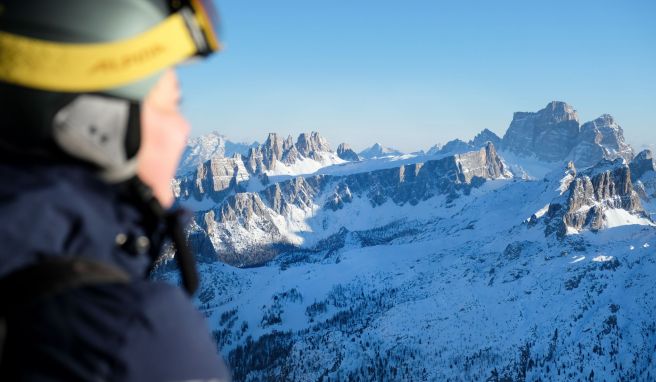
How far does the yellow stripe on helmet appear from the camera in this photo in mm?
Answer: 1944

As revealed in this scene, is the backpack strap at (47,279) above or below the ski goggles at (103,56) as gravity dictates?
below

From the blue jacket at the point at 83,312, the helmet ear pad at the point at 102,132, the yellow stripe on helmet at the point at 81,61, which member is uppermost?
the yellow stripe on helmet at the point at 81,61

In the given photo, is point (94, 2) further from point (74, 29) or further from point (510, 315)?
point (510, 315)

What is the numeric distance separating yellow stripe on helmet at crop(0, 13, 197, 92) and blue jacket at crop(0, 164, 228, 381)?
350 millimetres

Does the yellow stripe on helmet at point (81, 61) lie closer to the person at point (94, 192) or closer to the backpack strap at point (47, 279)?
the person at point (94, 192)

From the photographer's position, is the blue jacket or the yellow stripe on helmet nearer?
the blue jacket

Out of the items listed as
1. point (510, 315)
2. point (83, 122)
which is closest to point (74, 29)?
point (83, 122)

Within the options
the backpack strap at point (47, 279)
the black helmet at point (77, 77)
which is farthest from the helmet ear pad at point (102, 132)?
the backpack strap at point (47, 279)

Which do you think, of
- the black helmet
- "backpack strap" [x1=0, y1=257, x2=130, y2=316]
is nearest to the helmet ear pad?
the black helmet

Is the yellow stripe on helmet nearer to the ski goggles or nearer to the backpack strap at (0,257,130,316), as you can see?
the ski goggles

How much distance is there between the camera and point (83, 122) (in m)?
2.03

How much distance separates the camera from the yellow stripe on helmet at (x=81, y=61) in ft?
6.38

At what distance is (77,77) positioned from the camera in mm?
1998

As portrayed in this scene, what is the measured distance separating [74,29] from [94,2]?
16 centimetres
